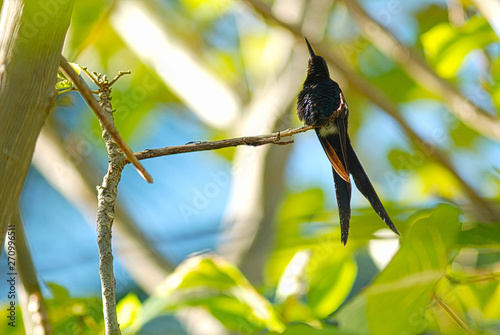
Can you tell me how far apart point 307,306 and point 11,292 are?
64 centimetres

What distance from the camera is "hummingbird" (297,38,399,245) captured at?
0.82 m

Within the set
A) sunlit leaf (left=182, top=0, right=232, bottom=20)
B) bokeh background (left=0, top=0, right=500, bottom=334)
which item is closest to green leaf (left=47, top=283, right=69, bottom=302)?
bokeh background (left=0, top=0, right=500, bottom=334)

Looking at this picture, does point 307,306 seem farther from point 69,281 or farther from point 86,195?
point 86,195

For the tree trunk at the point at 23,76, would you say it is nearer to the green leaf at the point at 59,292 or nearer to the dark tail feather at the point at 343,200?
the dark tail feather at the point at 343,200

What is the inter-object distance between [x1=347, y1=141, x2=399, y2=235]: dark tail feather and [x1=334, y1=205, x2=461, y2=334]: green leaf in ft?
0.29

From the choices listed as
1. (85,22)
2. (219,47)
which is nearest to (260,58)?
(219,47)

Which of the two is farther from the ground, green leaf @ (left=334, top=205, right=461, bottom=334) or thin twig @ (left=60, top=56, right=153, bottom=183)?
thin twig @ (left=60, top=56, right=153, bottom=183)

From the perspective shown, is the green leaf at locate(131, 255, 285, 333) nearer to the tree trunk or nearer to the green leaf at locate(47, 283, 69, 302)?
the green leaf at locate(47, 283, 69, 302)

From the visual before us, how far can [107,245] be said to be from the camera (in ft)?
1.60

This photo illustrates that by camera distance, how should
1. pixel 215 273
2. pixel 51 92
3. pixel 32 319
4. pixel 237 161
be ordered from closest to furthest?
pixel 51 92 < pixel 32 319 < pixel 215 273 < pixel 237 161

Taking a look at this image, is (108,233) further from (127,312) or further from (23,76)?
(127,312)

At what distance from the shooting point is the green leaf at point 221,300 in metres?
1.01

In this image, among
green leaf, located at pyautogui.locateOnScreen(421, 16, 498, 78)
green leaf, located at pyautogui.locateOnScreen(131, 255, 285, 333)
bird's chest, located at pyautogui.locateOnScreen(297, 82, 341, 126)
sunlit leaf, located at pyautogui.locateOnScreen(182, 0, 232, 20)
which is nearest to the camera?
green leaf, located at pyautogui.locateOnScreen(131, 255, 285, 333)

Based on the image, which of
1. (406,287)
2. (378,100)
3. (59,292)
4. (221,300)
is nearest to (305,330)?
(406,287)
